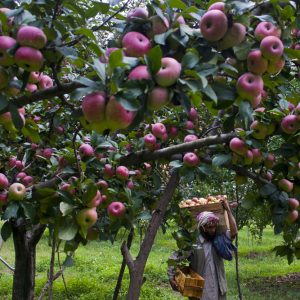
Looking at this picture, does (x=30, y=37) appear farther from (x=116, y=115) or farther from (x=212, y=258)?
(x=212, y=258)

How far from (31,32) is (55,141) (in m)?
1.39

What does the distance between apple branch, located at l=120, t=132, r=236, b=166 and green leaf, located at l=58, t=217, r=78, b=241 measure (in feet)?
1.22

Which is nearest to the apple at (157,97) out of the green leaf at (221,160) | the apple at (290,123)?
the apple at (290,123)

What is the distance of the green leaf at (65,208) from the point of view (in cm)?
140

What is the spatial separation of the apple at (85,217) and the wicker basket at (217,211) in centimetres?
217

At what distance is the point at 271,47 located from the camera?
988 mm

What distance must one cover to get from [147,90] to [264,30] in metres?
0.31

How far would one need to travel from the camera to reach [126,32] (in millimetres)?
1058

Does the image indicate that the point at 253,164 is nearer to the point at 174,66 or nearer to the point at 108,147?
the point at 108,147

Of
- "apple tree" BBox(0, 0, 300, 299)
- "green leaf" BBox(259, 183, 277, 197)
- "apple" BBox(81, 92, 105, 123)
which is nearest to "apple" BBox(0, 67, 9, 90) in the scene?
"apple tree" BBox(0, 0, 300, 299)

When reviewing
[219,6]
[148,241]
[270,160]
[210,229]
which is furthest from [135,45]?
[210,229]

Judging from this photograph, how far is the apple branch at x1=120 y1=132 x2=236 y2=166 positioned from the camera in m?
1.53

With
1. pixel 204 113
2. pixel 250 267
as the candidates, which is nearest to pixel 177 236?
pixel 204 113

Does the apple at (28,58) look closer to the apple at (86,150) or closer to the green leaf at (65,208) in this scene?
the green leaf at (65,208)
